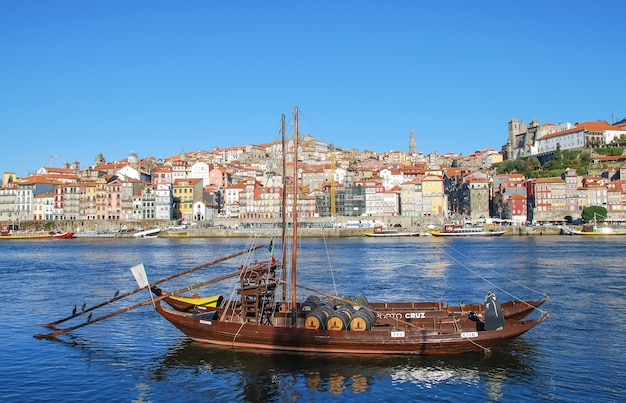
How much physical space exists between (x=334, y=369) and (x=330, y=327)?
166cm

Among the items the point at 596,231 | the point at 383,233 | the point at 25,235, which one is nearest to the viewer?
the point at 596,231

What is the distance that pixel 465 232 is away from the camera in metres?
98.1

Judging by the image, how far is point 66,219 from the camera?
115 meters

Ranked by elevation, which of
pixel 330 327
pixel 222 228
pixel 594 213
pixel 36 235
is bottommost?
pixel 330 327

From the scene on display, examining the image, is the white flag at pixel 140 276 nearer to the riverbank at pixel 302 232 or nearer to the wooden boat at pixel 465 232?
the riverbank at pixel 302 232

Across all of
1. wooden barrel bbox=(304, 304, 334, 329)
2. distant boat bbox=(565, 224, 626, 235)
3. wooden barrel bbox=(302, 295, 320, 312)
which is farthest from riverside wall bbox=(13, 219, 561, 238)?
wooden barrel bbox=(304, 304, 334, 329)

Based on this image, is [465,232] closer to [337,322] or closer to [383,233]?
[383,233]

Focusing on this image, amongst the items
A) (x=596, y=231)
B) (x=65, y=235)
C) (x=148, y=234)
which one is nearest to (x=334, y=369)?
(x=596, y=231)

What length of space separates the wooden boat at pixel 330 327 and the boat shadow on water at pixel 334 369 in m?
0.30

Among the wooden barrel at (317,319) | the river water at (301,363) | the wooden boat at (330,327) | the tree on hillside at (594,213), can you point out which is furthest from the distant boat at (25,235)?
the wooden barrel at (317,319)

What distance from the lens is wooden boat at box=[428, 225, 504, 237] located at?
315 feet

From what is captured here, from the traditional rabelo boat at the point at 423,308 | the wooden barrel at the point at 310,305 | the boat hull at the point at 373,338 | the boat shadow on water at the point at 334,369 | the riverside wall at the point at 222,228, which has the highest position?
the riverside wall at the point at 222,228

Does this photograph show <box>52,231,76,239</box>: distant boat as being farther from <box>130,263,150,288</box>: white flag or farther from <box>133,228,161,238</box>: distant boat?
<box>130,263,150,288</box>: white flag

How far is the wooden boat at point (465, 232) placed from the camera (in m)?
95.9
